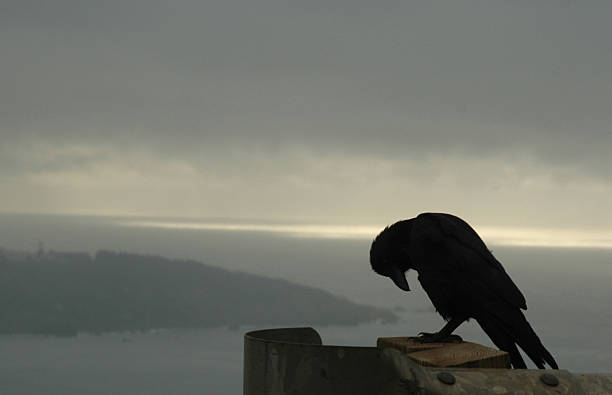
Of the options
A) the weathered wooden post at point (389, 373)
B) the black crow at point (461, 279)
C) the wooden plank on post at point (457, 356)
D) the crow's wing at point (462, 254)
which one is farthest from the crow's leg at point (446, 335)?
the weathered wooden post at point (389, 373)

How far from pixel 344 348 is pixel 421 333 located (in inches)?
124

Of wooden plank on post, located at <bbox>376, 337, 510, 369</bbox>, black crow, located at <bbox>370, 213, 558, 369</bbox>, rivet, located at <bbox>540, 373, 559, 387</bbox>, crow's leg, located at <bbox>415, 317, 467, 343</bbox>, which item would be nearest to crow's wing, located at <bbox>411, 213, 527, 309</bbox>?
black crow, located at <bbox>370, 213, 558, 369</bbox>

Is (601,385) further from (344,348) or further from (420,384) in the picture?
(344,348)

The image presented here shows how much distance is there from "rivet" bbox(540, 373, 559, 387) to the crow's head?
447 cm

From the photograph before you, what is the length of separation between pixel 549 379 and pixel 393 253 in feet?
15.3

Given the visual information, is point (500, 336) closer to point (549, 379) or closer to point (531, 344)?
point (531, 344)

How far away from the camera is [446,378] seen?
311 cm

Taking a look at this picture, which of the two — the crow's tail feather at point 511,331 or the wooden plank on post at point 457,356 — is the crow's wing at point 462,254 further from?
the wooden plank on post at point 457,356

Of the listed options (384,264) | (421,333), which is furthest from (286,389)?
(384,264)

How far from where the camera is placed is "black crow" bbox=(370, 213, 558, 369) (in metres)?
6.98

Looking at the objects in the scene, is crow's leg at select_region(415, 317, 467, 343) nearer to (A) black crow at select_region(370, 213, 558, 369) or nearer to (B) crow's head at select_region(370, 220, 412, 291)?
(A) black crow at select_region(370, 213, 558, 369)

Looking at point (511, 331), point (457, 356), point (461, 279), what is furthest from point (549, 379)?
point (461, 279)

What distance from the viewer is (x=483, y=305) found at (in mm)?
7125

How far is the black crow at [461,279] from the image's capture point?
698 centimetres
